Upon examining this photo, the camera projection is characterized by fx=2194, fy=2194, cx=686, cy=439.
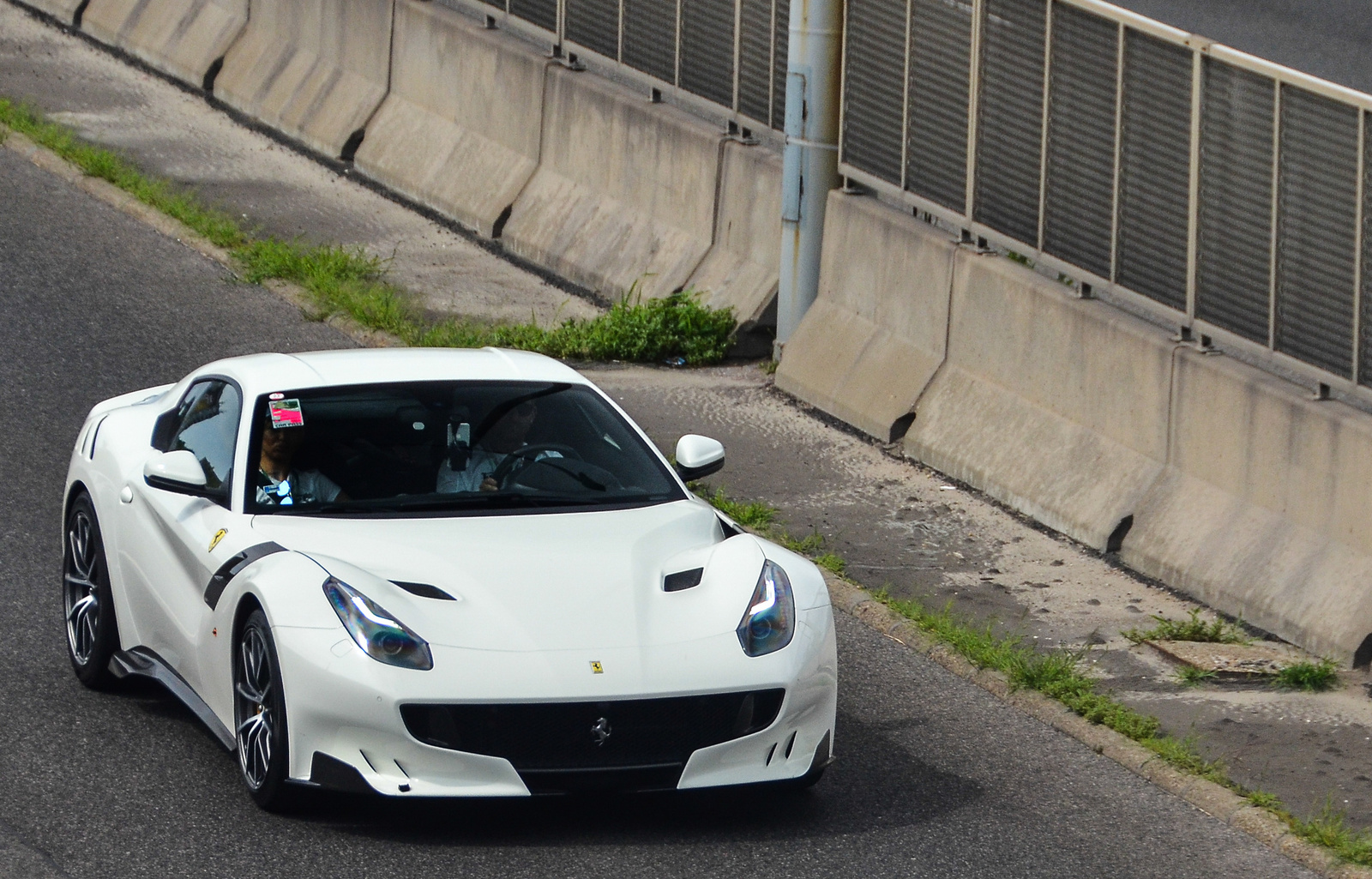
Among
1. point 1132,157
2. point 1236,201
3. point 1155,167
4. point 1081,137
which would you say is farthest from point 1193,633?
point 1081,137

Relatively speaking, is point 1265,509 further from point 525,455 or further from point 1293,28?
point 1293,28

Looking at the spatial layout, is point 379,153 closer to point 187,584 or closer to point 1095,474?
point 1095,474

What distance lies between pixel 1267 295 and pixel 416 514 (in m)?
4.48

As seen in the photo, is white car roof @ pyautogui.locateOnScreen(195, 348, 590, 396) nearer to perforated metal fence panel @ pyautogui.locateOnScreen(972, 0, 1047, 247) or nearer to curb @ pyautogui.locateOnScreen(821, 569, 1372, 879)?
curb @ pyautogui.locateOnScreen(821, 569, 1372, 879)

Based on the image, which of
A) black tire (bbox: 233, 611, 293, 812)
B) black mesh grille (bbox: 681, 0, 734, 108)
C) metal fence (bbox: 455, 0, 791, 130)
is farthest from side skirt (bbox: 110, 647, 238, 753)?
black mesh grille (bbox: 681, 0, 734, 108)

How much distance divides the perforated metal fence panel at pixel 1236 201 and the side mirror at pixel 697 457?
3.18m

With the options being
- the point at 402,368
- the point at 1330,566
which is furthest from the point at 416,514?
the point at 1330,566

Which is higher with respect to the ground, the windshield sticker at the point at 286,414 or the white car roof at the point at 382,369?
the white car roof at the point at 382,369

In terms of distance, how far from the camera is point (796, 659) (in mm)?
7020

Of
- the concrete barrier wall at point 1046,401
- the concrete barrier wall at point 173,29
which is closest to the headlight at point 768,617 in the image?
the concrete barrier wall at point 1046,401

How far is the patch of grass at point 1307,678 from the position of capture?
8.88 m

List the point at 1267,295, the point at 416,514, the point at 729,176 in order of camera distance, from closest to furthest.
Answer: the point at 416,514
the point at 1267,295
the point at 729,176

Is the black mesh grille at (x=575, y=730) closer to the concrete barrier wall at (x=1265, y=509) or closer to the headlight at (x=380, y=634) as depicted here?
the headlight at (x=380, y=634)

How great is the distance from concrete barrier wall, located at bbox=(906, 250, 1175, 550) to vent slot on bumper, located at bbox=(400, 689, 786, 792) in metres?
→ 4.35
